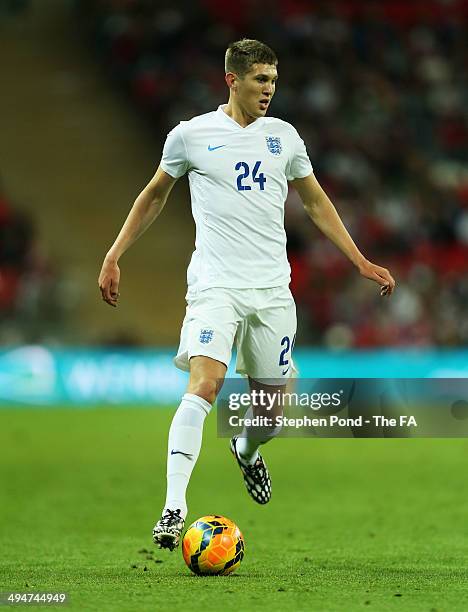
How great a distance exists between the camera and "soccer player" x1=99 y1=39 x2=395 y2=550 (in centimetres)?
614

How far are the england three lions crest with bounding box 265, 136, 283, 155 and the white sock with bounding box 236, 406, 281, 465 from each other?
4.93ft

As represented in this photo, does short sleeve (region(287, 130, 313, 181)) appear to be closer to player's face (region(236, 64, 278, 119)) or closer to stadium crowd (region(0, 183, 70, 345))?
player's face (region(236, 64, 278, 119))

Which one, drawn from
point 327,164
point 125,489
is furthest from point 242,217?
point 327,164

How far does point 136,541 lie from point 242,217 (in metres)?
2.16

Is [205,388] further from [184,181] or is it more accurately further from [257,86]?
[184,181]

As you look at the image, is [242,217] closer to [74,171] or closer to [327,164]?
[327,164]

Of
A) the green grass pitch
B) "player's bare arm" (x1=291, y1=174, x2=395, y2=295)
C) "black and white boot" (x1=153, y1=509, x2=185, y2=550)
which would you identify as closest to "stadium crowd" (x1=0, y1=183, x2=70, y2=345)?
the green grass pitch

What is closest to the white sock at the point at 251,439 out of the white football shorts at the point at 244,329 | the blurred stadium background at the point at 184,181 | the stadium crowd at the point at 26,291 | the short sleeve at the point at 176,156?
the white football shorts at the point at 244,329

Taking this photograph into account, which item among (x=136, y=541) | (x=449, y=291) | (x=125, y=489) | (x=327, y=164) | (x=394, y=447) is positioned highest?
(x=327, y=164)

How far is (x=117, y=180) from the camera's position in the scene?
21.1m

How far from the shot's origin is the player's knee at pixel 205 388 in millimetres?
5938

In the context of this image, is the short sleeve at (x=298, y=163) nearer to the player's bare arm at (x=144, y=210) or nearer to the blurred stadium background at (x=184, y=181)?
the player's bare arm at (x=144, y=210)

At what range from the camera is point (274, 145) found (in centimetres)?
637

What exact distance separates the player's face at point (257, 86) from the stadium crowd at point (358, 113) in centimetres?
1087
